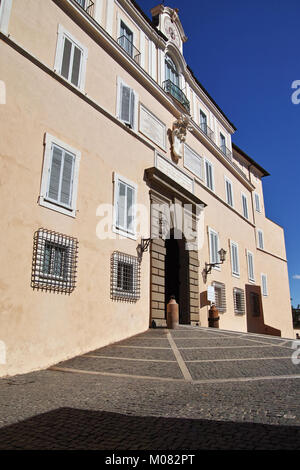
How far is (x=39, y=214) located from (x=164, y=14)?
13028 millimetres

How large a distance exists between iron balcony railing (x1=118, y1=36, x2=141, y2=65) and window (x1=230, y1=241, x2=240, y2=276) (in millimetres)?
9774

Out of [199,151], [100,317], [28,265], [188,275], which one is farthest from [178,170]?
[28,265]

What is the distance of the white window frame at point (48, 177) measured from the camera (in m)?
8.55

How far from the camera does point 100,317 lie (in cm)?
951

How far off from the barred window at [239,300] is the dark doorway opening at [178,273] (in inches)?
173

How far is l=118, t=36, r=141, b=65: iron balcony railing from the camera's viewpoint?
43.0 ft

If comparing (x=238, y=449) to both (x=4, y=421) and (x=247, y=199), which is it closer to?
(x=4, y=421)

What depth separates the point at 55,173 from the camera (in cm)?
902

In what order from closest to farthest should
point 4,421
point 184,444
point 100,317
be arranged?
point 184,444 < point 4,421 < point 100,317

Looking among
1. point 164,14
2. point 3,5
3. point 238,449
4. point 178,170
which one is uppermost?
point 164,14

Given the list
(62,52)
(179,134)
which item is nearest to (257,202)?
(179,134)

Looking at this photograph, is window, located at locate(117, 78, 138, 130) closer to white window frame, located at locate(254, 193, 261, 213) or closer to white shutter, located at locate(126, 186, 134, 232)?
white shutter, located at locate(126, 186, 134, 232)

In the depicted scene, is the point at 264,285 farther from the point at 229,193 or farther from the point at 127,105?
the point at 127,105

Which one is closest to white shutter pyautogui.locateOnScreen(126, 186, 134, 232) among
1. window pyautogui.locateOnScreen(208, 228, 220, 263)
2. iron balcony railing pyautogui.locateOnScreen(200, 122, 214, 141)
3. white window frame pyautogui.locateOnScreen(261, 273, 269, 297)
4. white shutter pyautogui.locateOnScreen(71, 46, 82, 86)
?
white shutter pyautogui.locateOnScreen(71, 46, 82, 86)
